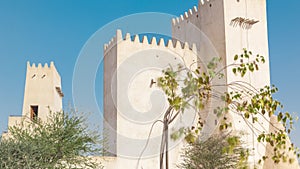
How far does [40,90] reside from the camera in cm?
2203

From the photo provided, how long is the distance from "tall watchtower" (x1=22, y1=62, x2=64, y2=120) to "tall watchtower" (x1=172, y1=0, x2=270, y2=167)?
6.98 meters

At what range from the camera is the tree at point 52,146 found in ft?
37.0

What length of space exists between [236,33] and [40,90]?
9.34 m

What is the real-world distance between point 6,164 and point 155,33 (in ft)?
29.6

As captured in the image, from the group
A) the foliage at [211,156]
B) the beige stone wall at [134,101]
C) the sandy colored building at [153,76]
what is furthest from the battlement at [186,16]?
the foliage at [211,156]

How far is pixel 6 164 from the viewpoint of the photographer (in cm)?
1113

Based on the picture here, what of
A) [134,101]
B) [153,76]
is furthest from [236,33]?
[134,101]

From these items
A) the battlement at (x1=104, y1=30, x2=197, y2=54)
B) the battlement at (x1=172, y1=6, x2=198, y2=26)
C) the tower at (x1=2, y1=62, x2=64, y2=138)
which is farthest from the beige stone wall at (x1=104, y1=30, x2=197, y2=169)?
the tower at (x1=2, y1=62, x2=64, y2=138)

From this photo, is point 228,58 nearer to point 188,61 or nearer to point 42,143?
point 188,61

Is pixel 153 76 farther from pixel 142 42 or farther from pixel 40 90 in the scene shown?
pixel 40 90

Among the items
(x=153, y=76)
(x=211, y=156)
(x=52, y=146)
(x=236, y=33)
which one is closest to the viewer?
(x=52, y=146)

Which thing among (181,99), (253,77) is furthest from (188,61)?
(181,99)

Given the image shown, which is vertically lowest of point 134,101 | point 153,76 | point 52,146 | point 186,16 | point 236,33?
point 52,146

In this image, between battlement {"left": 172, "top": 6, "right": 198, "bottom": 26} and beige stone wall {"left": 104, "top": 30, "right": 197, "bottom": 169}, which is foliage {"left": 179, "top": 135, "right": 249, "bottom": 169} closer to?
beige stone wall {"left": 104, "top": 30, "right": 197, "bottom": 169}
